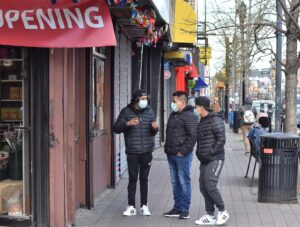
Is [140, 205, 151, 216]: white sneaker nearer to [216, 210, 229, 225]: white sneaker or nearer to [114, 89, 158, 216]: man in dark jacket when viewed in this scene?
[114, 89, 158, 216]: man in dark jacket

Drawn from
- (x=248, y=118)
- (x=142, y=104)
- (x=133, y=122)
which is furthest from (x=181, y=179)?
(x=248, y=118)

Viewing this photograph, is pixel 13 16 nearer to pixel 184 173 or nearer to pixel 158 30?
pixel 184 173

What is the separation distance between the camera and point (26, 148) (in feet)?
21.5

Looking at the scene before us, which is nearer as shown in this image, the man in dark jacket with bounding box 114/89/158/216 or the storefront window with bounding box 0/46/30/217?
the storefront window with bounding box 0/46/30/217

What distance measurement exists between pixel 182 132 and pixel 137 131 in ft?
2.00

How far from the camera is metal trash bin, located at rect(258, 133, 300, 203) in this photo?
8555 mm

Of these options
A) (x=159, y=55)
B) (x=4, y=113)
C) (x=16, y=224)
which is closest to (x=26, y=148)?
(x=4, y=113)

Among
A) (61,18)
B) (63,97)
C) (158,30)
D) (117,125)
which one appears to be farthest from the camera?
(158,30)

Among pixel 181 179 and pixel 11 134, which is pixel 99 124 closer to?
pixel 181 179

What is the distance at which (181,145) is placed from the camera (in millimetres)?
7359

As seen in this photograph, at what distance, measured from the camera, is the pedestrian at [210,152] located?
23.1ft

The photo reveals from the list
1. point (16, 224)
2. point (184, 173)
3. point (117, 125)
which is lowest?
point (16, 224)

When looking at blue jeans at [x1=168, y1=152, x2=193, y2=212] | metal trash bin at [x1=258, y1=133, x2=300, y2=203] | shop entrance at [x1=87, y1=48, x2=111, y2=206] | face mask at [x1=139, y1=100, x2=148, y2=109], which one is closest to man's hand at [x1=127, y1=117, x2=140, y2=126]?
face mask at [x1=139, y1=100, x2=148, y2=109]

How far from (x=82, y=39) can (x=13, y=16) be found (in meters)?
0.79
